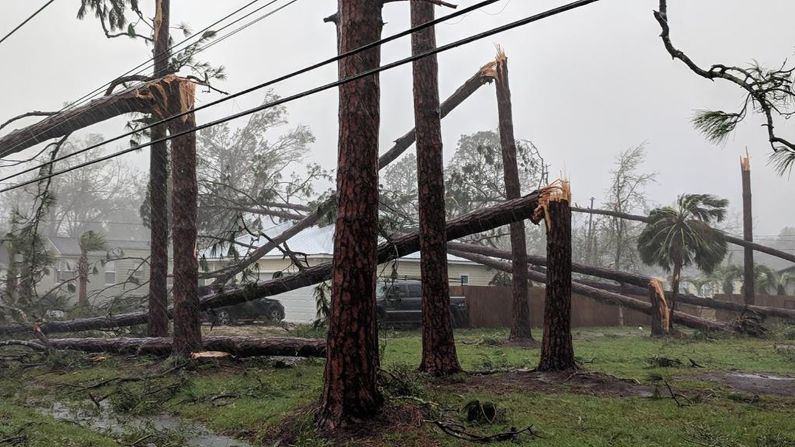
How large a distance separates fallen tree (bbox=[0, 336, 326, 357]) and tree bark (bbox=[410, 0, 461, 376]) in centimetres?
243

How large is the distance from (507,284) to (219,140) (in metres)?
24.9

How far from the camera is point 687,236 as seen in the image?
1645 cm

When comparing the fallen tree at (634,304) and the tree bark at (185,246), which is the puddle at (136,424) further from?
the fallen tree at (634,304)

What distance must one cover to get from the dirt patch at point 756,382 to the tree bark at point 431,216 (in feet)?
11.7

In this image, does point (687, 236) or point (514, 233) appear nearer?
point (514, 233)

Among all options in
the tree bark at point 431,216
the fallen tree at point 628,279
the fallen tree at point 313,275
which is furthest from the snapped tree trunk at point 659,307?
the tree bark at point 431,216

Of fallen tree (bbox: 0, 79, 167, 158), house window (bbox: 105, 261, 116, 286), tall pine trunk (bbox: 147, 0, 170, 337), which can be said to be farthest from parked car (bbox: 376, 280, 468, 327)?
house window (bbox: 105, 261, 116, 286)

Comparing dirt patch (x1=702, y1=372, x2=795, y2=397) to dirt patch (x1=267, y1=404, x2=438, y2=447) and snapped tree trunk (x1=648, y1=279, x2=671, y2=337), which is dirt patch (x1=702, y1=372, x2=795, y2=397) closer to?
dirt patch (x1=267, y1=404, x2=438, y2=447)

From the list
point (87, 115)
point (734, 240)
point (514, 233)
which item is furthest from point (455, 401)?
point (734, 240)

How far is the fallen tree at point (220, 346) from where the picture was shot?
33.5 ft

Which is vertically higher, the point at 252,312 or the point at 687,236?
the point at 687,236

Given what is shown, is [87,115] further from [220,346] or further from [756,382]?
[756,382]

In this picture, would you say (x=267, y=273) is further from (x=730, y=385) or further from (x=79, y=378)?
(x=730, y=385)

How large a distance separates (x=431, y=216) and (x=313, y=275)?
3.74m
